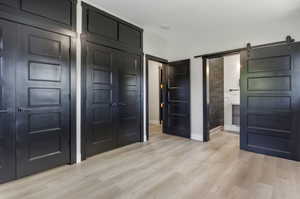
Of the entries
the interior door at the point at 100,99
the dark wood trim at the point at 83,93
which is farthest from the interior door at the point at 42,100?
the interior door at the point at 100,99

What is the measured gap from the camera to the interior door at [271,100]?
9.70 feet

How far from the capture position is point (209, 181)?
7.23 ft

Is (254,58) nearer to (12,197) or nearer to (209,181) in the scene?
(209,181)

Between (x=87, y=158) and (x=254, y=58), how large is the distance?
3.75m

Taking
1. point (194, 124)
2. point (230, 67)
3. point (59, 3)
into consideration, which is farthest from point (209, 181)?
point (230, 67)

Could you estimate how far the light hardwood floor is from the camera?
192 cm

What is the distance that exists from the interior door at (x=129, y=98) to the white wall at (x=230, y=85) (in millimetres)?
3138

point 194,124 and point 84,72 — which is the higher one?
point 84,72

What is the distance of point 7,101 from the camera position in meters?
2.10

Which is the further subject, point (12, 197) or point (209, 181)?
point (209, 181)

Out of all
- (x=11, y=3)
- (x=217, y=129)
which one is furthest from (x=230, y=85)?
(x=11, y=3)

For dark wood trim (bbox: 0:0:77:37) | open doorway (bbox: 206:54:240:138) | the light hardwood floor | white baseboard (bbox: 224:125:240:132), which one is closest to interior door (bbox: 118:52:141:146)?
the light hardwood floor

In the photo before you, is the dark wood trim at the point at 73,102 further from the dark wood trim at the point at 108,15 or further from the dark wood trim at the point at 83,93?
the dark wood trim at the point at 108,15

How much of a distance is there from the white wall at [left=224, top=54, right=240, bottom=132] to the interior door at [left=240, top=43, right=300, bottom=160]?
1943 millimetres
